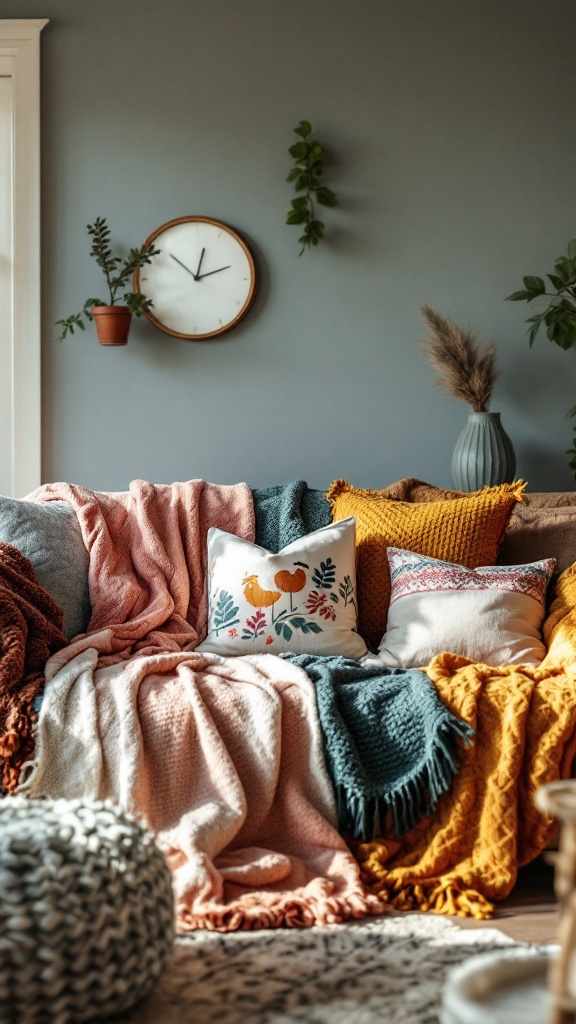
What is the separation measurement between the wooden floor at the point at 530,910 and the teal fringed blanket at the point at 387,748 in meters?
0.24

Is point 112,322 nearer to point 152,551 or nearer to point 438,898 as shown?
point 152,551

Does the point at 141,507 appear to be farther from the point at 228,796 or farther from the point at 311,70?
the point at 311,70

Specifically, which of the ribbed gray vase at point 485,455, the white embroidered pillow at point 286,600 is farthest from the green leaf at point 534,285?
the white embroidered pillow at point 286,600

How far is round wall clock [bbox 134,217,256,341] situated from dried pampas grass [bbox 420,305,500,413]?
0.64m

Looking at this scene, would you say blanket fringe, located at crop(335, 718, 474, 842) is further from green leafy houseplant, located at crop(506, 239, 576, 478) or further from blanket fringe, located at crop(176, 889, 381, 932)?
green leafy houseplant, located at crop(506, 239, 576, 478)

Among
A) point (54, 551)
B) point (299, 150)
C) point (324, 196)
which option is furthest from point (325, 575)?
point (299, 150)

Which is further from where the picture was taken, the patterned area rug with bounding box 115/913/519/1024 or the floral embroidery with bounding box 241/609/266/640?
the floral embroidery with bounding box 241/609/266/640

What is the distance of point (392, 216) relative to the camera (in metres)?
3.63

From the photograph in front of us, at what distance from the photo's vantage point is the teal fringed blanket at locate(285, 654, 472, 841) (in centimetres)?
219

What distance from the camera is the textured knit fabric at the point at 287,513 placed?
9.87ft

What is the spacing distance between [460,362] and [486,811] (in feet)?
5.48

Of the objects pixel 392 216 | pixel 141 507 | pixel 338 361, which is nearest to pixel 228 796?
pixel 141 507

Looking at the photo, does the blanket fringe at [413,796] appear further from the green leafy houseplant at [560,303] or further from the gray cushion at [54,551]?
the green leafy houseplant at [560,303]

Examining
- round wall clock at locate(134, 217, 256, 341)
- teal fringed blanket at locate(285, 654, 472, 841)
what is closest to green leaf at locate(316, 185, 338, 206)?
round wall clock at locate(134, 217, 256, 341)
